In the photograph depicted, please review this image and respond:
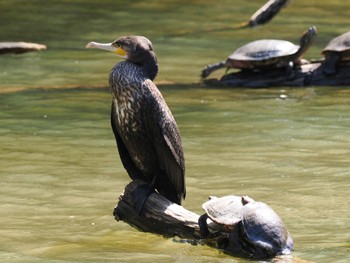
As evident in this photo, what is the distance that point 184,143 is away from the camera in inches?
367

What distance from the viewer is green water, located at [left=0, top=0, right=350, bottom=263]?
6.04 m

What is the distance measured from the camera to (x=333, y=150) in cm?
880

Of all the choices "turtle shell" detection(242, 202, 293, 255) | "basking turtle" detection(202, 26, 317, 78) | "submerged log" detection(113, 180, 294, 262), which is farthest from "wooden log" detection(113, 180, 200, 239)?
"basking turtle" detection(202, 26, 317, 78)

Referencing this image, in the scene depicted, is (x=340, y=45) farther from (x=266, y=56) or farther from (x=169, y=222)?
(x=169, y=222)

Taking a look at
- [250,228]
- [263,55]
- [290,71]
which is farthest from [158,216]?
[290,71]

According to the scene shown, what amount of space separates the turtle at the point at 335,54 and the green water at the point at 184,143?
35 cm

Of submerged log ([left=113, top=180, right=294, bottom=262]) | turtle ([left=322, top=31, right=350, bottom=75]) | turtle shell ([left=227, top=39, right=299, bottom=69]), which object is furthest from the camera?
turtle shell ([left=227, top=39, right=299, bottom=69])

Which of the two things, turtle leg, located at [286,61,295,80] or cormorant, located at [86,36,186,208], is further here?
turtle leg, located at [286,61,295,80]

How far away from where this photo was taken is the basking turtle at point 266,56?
485 inches

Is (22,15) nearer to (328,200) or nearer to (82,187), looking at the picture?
(82,187)

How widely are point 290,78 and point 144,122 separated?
272 inches

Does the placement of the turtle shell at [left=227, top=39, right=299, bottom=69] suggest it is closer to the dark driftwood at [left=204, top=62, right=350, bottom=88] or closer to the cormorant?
the dark driftwood at [left=204, top=62, right=350, bottom=88]

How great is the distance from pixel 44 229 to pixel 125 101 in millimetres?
1170

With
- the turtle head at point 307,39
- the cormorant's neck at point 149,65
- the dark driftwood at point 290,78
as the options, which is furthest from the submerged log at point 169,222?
the turtle head at point 307,39
